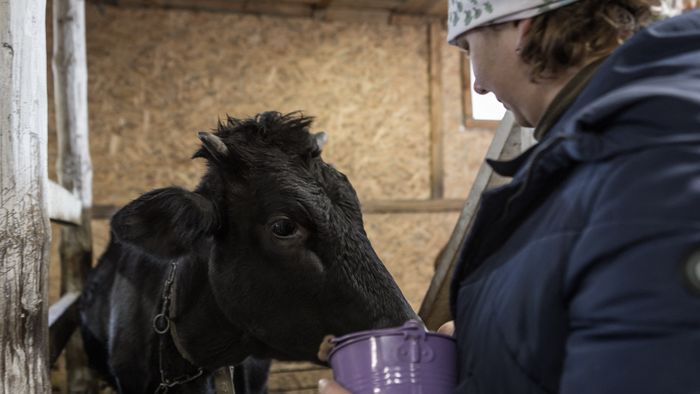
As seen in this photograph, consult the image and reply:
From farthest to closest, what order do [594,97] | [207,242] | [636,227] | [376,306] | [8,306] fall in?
[207,242] → [376,306] → [8,306] → [594,97] → [636,227]

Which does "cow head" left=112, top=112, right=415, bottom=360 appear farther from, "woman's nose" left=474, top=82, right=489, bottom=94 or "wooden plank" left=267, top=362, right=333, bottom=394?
"wooden plank" left=267, top=362, right=333, bottom=394

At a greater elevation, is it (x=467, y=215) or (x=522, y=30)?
(x=522, y=30)

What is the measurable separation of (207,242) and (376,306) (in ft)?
2.27

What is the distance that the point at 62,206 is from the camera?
3740 millimetres

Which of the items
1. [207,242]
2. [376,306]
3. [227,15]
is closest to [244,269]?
[207,242]

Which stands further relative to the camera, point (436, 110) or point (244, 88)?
point (436, 110)

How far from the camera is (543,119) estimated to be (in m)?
1.04

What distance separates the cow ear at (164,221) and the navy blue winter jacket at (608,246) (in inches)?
55.7

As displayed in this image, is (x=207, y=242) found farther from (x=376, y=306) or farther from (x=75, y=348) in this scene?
(x=75, y=348)

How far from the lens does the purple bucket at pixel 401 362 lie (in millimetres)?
1014

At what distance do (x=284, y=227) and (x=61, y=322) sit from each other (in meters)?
2.12

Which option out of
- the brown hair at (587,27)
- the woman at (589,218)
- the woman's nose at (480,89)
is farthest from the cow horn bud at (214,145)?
the brown hair at (587,27)

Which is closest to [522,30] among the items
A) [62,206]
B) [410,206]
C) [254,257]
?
[254,257]

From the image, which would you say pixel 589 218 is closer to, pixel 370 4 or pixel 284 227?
pixel 284 227
